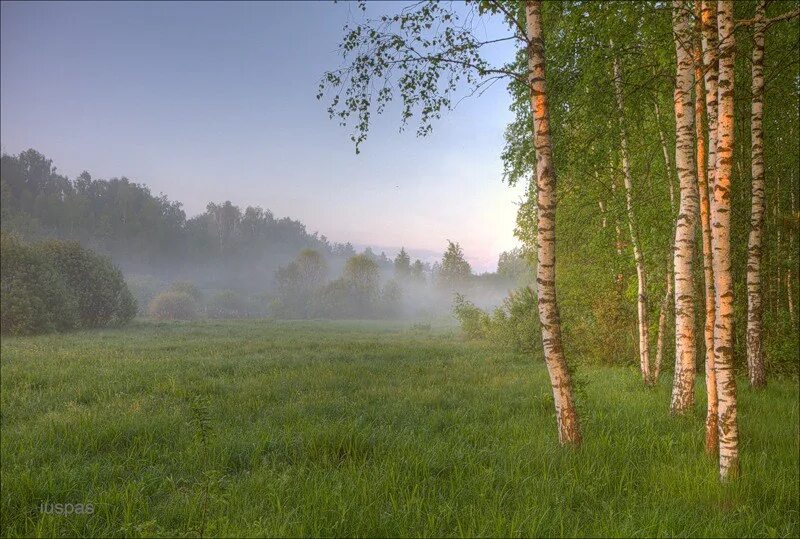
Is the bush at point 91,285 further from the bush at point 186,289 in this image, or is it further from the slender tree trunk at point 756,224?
the slender tree trunk at point 756,224

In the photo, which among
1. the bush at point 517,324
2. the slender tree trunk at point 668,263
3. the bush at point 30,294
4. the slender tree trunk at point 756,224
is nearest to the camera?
the slender tree trunk at point 756,224

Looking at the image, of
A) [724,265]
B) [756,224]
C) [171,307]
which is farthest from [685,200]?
[171,307]

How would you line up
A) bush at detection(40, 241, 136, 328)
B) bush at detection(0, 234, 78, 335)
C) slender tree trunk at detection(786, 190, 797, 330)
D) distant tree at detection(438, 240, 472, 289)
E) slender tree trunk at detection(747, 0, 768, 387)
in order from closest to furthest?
slender tree trunk at detection(747, 0, 768, 387) < slender tree trunk at detection(786, 190, 797, 330) < bush at detection(0, 234, 78, 335) < bush at detection(40, 241, 136, 328) < distant tree at detection(438, 240, 472, 289)

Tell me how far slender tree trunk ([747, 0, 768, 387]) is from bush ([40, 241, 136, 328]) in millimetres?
41928

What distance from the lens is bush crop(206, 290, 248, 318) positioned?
67.8 meters

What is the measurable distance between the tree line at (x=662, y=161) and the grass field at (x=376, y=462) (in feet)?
2.37

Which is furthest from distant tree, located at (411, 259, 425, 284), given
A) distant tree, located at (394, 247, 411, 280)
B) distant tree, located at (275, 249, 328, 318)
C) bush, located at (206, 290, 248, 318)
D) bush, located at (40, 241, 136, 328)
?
bush, located at (40, 241, 136, 328)

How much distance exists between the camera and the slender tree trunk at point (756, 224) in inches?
341

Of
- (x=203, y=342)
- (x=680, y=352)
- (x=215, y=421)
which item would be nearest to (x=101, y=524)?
(x=215, y=421)

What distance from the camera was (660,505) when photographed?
4504 millimetres

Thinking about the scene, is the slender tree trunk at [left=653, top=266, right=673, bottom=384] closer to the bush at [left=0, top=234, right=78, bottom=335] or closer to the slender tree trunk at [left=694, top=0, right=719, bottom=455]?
the slender tree trunk at [left=694, top=0, right=719, bottom=455]

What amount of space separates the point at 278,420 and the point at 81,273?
123 ft

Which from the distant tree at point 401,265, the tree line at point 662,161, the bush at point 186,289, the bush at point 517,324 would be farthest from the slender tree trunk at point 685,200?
the distant tree at point 401,265

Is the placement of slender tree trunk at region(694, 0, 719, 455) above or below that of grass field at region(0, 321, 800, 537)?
above
